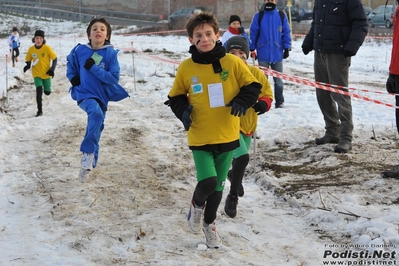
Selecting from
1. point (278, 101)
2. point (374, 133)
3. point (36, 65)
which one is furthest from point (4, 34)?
point (374, 133)

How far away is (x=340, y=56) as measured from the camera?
748cm

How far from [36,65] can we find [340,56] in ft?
21.6

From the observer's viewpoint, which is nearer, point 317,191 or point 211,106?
point 211,106

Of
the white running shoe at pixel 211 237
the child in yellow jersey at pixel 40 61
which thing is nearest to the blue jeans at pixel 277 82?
the child in yellow jersey at pixel 40 61

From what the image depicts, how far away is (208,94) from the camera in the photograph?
14.6ft

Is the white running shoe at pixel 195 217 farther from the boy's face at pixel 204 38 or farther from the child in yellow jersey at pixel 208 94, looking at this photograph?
the boy's face at pixel 204 38

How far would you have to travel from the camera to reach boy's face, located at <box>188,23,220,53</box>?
175 inches

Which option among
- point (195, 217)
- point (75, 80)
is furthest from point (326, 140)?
point (195, 217)

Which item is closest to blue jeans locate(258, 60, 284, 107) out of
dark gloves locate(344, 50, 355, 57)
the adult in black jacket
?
the adult in black jacket

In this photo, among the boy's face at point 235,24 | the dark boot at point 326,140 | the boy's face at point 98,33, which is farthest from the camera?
the boy's face at point 235,24

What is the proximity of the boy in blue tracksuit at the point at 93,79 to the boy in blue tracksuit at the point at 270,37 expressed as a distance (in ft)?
13.8

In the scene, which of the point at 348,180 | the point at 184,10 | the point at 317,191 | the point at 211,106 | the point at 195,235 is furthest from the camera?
the point at 184,10

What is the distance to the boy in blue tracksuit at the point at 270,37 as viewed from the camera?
10.3m

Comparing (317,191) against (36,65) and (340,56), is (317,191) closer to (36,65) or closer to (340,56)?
(340,56)
